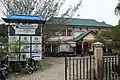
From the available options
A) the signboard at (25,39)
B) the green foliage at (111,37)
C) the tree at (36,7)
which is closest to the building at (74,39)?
the tree at (36,7)

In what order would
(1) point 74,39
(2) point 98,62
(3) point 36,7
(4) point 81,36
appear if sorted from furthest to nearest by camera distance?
(1) point 74,39, (4) point 81,36, (3) point 36,7, (2) point 98,62

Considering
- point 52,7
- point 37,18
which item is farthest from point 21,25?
point 52,7

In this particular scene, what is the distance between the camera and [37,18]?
12688mm

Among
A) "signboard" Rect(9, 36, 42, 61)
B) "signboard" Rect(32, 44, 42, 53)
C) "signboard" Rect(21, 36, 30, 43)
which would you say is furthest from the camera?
"signboard" Rect(32, 44, 42, 53)

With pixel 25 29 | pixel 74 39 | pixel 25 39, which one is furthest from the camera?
pixel 74 39

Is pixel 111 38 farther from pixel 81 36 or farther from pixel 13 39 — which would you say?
pixel 81 36

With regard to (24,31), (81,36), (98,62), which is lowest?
(98,62)

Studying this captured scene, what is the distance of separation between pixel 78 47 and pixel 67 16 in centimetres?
1427

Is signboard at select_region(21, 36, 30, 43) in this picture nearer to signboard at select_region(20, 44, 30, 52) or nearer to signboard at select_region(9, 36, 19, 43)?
signboard at select_region(20, 44, 30, 52)

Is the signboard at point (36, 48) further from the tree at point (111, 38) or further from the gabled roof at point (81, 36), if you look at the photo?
the gabled roof at point (81, 36)

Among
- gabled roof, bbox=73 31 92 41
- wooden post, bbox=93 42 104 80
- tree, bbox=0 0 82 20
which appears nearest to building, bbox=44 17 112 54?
gabled roof, bbox=73 31 92 41

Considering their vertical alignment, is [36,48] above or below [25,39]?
below

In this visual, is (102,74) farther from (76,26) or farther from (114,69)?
(76,26)

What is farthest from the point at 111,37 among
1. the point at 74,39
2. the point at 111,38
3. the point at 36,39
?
the point at 74,39
